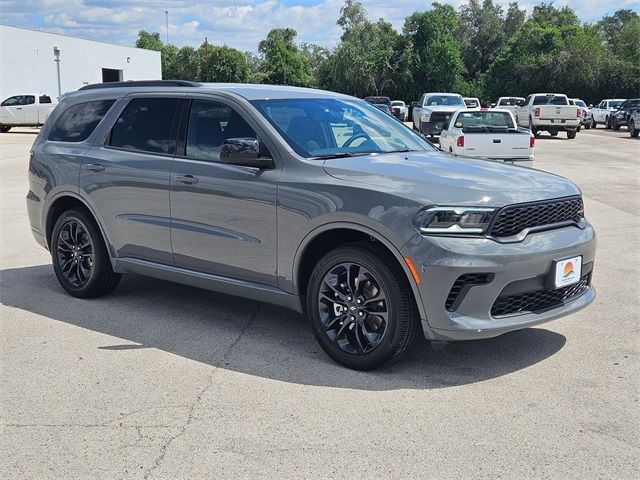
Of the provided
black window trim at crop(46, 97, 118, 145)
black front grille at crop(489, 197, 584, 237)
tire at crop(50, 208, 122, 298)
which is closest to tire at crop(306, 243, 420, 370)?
black front grille at crop(489, 197, 584, 237)

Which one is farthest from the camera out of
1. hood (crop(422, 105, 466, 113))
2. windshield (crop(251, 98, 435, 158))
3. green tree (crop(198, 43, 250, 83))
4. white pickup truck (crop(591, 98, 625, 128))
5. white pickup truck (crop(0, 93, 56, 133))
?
green tree (crop(198, 43, 250, 83))

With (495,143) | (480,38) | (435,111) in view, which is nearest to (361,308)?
(495,143)

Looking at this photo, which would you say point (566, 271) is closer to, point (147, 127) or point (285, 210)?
point (285, 210)

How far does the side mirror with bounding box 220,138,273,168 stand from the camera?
5.10m

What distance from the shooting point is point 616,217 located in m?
11.1

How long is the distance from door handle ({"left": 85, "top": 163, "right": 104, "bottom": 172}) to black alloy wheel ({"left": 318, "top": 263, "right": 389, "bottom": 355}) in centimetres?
252

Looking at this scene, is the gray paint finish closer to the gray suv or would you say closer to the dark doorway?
the gray suv

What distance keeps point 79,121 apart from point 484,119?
12356 millimetres

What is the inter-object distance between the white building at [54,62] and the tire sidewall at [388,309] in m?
44.8

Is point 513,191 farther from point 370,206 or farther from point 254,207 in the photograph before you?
point 254,207

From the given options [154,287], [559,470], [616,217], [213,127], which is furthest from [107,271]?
[616,217]

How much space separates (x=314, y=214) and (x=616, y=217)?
769 centimetres

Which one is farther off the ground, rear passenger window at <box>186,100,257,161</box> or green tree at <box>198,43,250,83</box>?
green tree at <box>198,43,250,83</box>

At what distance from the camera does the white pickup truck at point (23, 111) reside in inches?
1340
